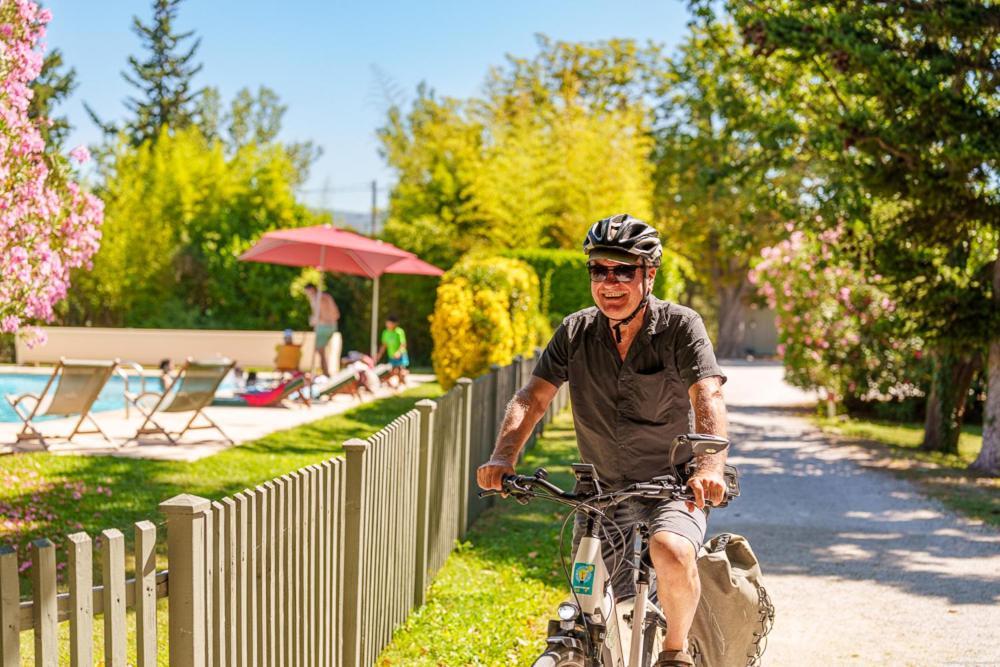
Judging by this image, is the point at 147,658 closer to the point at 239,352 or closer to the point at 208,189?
the point at 239,352

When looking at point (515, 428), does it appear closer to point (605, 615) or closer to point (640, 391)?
point (640, 391)

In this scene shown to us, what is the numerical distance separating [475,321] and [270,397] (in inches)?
133

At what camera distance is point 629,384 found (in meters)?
3.88

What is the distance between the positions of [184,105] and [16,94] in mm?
52189

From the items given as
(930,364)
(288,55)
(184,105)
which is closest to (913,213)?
(930,364)

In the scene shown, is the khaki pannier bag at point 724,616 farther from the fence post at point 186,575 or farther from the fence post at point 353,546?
the fence post at point 186,575

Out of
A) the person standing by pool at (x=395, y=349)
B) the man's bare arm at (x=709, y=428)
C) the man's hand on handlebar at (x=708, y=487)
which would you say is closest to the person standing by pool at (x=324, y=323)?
the person standing by pool at (x=395, y=349)

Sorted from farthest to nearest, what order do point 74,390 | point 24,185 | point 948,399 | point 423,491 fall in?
point 948,399, point 74,390, point 24,185, point 423,491

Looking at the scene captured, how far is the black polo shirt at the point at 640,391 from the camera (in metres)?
3.84

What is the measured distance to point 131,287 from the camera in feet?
98.3

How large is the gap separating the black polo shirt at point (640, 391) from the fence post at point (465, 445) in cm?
392

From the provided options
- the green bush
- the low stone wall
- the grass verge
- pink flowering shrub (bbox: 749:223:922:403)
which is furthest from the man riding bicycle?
the low stone wall

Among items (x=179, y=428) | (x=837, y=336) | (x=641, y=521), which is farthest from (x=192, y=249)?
(x=641, y=521)

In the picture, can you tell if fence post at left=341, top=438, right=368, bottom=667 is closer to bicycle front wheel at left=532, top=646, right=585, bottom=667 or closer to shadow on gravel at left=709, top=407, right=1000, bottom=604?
bicycle front wheel at left=532, top=646, right=585, bottom=667
